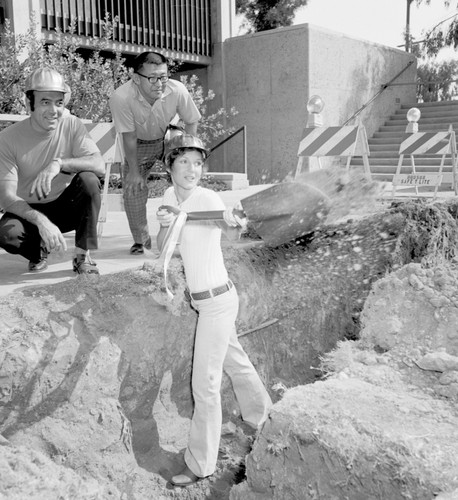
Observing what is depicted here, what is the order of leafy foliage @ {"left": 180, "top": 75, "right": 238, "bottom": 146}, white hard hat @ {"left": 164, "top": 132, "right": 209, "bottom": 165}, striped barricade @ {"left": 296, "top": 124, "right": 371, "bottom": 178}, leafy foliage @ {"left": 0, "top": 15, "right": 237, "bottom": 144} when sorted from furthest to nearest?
leafy foliage @ {"left": 180, "top": 75, "right": 238, "bottom": 146}, leafy foliage @ {"left": 0, "top": 15, "right": 237, "bottom": 144}, striped barricade @ {"left": 296, "top": 124, "right": 371, "bottom": 178}, white hard hat @ {"left": 164, "top": 132, "right": 209, "bottom": 165}

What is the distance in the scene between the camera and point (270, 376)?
149 inches

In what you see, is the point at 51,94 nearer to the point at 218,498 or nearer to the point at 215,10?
the point at 218,498

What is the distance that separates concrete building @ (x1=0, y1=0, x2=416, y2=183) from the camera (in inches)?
454

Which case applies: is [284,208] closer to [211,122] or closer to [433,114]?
[211,122]

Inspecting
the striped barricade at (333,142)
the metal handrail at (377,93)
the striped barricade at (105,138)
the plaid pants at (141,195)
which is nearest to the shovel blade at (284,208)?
the plaid pants at (141,195)

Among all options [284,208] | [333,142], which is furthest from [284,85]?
[284,208]

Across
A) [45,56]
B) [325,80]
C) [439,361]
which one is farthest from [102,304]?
[325,80]

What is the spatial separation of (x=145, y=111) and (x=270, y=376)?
2.06 m

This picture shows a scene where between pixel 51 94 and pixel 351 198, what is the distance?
75.5 inches

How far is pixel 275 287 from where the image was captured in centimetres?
414

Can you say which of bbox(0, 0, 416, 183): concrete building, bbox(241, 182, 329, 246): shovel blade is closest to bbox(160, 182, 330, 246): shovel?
bbox(241, 182, 329, 246): shovel blade

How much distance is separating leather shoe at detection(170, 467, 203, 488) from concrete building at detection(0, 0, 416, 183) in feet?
30.7

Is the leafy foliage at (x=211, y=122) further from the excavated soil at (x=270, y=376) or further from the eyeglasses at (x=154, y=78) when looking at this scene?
the excavated soil at (x=270, y=376)

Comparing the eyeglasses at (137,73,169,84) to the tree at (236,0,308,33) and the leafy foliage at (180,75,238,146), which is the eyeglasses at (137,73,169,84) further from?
the tree at (236,0,308,33)
